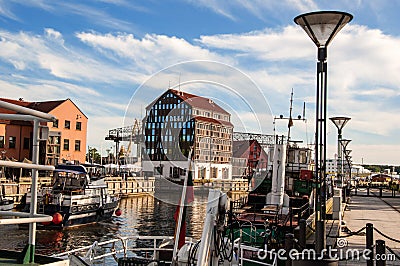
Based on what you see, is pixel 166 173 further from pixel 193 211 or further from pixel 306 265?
pixel 193 211

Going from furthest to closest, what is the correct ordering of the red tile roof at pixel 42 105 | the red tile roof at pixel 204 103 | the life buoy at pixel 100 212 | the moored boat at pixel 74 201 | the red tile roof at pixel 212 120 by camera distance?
the red tile roof at pixel 42 105 < the life buoy at pixel 100 212 < the moored boat at pixel 74 201 < the red tile roof at pixel 212 120 < the red tile roof at pixel 204 103

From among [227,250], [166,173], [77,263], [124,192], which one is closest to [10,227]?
[166,173]

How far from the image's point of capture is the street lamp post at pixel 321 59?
29.8ft

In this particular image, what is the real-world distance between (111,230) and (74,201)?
4.09 metres

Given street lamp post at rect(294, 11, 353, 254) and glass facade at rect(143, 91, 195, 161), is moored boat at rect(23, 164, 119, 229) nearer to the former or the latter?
glass facade at rect(143, 91, 195, 161)

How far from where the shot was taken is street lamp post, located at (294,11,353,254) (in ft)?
29.8

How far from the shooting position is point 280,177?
23.5 metres

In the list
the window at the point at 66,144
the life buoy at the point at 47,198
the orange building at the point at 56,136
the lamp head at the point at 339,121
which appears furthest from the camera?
the window at the point at 66,144

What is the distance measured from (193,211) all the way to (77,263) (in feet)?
151

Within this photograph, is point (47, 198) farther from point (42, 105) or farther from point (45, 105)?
point (42, 105)

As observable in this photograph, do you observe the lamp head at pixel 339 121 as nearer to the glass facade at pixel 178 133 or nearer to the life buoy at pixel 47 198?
the glass facade at pixel 178 133

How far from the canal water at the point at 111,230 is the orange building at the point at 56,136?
20.8m
